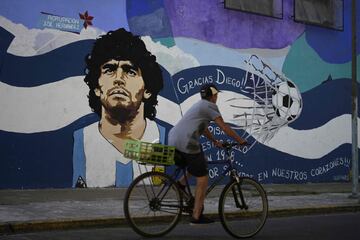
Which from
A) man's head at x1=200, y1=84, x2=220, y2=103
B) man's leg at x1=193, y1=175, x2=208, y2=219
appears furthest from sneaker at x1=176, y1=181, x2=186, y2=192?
man's head at x1=200, y1=84, x2=220, y2=103

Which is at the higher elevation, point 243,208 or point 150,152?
point 150,152

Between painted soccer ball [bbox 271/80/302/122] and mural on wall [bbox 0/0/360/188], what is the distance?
→ 35mm

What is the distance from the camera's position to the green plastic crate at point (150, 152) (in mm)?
7008

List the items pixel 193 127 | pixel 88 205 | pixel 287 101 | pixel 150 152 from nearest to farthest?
1. pixel 150 152
2. pixel 193 127
3. pixel 88 205
4. pixel 287 101

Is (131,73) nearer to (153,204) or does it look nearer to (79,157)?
(79,157)

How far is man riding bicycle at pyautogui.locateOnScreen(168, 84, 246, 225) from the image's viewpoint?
729 cm

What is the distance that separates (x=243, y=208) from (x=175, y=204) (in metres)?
0.97

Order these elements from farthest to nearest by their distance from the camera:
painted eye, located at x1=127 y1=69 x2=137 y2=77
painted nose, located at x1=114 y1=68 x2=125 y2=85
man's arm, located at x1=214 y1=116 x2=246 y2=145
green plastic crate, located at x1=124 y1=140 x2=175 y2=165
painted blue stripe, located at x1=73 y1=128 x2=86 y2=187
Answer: painted eye, located at x1=127 y1=69 x2=137 y2=77, painted nose, located at x1=114 y1=68 x2=125 y2=85, painted blue stripe, located at x1=73 y1=128 x2=86 y2=187, man's arm, located at x1=214 y1=116 x2=246 y2=145, green plastic crate, located at x1=124 y1=140 x2=175 y2=165

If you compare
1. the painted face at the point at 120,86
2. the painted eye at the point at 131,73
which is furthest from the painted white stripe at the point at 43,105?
the painted eye at the point at 131,73

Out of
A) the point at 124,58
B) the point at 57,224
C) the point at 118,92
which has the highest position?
the point at 124,58

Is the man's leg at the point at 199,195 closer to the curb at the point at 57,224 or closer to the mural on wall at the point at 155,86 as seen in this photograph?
the curb at the point at 57,224

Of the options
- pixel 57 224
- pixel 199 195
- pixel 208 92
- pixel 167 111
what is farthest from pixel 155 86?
pixel 199 195

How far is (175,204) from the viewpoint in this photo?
729cm

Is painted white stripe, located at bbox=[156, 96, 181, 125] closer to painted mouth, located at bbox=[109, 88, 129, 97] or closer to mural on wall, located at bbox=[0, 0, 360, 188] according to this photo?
mural on wall, located at bbox=[0, 0, 360, 188]
